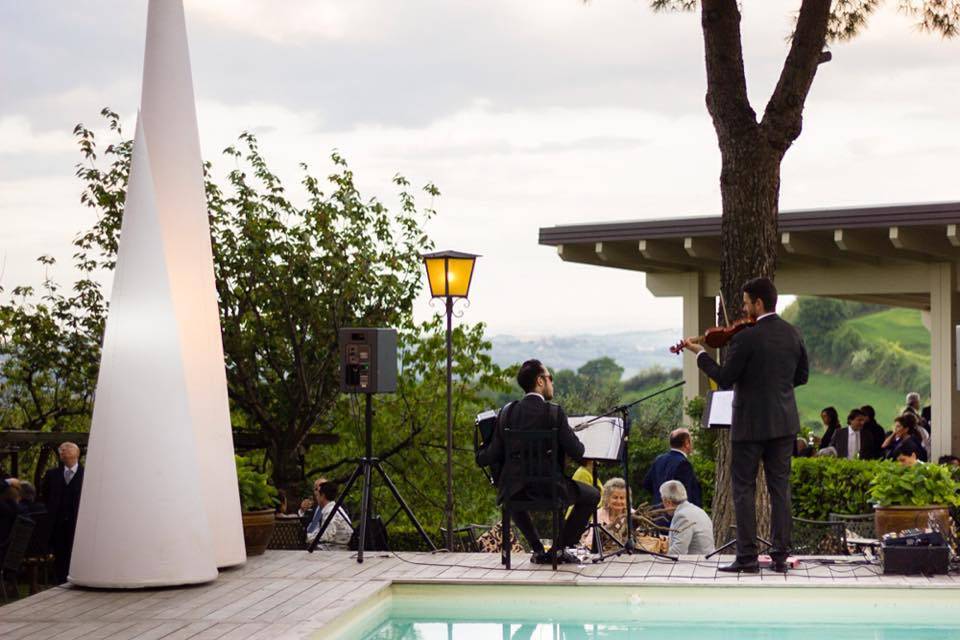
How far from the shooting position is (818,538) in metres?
12.1

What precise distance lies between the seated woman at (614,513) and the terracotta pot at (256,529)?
238 cm

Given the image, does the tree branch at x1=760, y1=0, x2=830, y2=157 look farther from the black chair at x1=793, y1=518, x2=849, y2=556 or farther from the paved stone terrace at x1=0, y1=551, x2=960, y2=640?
the paved stone terrace at x1=0, y1=551, x2=960, y2=640

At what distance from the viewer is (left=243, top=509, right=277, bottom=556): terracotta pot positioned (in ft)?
31.5

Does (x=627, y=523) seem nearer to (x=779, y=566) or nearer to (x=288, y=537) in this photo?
(x=779, y=566)

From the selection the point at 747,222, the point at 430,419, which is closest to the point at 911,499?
the point at 747,222

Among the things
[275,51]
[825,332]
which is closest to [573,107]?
[275,51]

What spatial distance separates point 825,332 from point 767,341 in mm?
58816

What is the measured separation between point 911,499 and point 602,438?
82.5 inches

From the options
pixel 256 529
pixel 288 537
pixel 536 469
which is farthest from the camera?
pixel 288 537

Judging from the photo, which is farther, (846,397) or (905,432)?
(846,397)

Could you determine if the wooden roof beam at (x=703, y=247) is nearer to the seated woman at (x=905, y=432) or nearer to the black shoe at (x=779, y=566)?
the seated woman at (x=905, y=432)

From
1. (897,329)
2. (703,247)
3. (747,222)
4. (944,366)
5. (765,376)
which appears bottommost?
(765,376)

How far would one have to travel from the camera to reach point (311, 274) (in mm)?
16391

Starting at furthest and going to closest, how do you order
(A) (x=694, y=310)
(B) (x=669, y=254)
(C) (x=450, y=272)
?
(A) (x=694, y=310) < (B) (x=669, y=254) < (C) (x=450, y=272)
